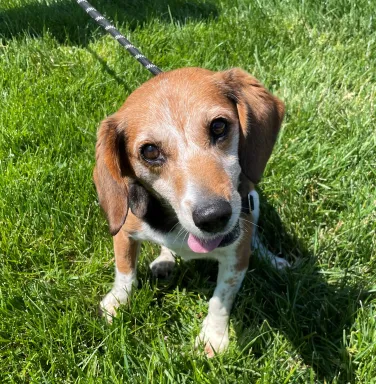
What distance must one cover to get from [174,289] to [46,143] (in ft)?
5.37

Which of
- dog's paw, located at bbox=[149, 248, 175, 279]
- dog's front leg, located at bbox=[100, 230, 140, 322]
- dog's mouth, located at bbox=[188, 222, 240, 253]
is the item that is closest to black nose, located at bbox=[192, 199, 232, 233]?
dog's mouth, located at bbox=[188, 222, 240, 253]

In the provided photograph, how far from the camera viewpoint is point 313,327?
2.96 meters

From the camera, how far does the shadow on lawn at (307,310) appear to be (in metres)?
2.80

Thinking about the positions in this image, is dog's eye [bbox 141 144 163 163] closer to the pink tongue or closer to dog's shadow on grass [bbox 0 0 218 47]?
the pink tongue

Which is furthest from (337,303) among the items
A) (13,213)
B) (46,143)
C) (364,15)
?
(364,15)

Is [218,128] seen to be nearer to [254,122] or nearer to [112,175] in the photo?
[254,122]

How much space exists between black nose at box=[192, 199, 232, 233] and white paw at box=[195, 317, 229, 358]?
0.94 m

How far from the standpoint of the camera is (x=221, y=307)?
113 inches

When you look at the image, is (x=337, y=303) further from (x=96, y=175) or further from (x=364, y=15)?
(x=364, y=15)

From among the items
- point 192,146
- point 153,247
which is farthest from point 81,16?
point 192,146

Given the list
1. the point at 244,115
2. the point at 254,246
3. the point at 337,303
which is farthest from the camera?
the point at 254,246

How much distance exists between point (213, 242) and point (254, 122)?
66 cm

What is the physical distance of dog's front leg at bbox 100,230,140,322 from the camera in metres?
2.90

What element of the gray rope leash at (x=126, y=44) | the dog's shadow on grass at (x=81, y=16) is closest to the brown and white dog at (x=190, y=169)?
the gray rope leash at (x=126, y=44)
